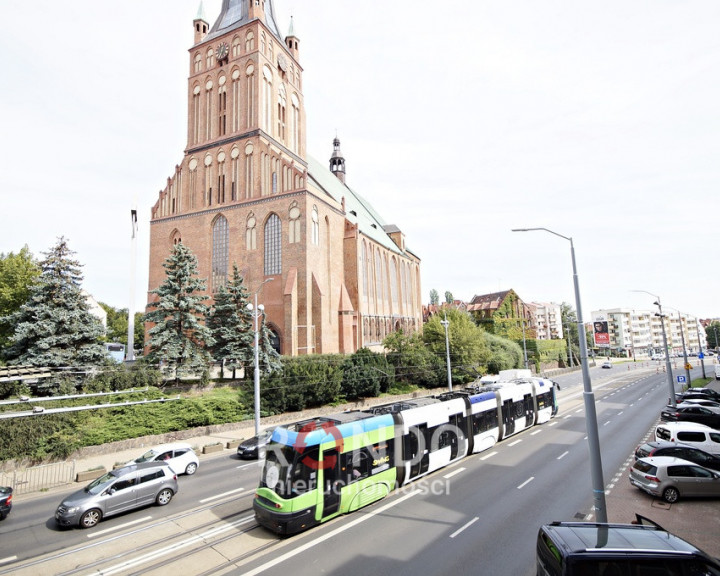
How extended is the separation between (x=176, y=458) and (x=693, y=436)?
19739mm

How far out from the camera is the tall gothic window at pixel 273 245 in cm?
3884

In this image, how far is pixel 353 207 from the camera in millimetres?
56781

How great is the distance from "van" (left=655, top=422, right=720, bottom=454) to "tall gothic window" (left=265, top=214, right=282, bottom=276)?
101 ft

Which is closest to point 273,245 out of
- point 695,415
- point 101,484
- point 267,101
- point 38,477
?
point 267,101

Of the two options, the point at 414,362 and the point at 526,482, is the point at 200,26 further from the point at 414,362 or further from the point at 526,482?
the point at 526,482

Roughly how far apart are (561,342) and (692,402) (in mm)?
54559

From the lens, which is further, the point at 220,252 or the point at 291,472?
the point at 220,252

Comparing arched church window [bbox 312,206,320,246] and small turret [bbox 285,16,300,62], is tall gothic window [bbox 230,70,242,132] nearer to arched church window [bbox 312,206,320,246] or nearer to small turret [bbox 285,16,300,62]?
small turret [bbox 285,16,300,62]

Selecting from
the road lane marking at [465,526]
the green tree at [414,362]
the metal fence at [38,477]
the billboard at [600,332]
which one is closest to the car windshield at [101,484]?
the metal fence at [38,477]

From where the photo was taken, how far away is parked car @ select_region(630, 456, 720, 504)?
1152cm

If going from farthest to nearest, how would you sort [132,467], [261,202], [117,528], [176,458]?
[261,202] < [176,458] < [132,467] < [117,528]

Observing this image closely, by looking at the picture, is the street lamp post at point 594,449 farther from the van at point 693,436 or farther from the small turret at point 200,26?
the small turret at point 200,26

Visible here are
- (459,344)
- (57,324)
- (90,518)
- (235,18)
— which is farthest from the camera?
(235,18)

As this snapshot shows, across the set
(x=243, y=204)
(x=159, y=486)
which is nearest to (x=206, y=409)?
(x=159, y=486)
